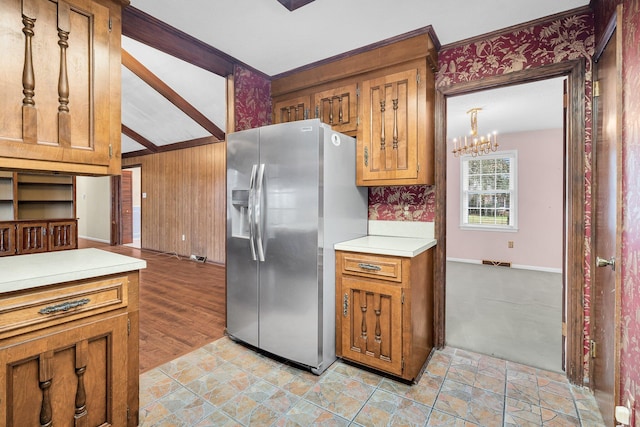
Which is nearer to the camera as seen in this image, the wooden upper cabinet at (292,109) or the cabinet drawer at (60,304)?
the cabinet drawer at (60,304)

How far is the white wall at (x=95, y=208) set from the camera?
795cm

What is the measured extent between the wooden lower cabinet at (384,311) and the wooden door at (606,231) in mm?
949

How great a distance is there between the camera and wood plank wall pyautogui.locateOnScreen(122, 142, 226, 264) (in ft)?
18.7

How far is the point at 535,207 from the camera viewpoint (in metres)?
5.21

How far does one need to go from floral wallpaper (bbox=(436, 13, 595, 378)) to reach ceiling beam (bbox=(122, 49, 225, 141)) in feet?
13.0

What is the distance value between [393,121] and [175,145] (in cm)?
553

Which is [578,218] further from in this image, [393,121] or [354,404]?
[354,404]

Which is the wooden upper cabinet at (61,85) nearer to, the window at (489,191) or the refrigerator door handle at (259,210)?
the refrigerator door handle at (259,210)

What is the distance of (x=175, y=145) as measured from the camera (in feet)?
21.1

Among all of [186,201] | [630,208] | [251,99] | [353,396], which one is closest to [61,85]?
[251,99]

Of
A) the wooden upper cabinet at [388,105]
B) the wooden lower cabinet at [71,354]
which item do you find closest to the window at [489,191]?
the wooden upper cabinet at [388,105]

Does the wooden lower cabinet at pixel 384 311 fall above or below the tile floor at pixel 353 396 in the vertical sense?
above

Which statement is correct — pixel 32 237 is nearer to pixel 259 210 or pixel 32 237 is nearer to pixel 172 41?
pixel 172 41

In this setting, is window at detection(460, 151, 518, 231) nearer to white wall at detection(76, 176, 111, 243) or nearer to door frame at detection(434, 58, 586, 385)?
door frame at detection(434, 58, 586, 385)
